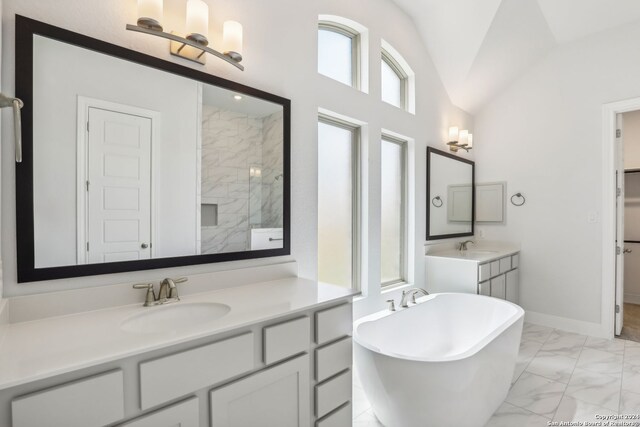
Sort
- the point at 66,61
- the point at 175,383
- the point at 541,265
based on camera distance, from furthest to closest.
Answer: the point at 541,265
the point at 66,61
the point at 175,383

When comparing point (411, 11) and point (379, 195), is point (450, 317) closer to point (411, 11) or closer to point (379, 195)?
point (379, 195)

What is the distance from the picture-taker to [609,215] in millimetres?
3195

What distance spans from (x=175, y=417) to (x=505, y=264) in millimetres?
3385

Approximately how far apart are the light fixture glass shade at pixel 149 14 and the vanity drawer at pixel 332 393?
169cm

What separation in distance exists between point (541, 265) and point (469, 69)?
2258 millimetres

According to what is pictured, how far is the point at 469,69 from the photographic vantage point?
3.32 meters

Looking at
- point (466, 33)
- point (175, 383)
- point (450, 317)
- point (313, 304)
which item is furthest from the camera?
point (466, 33)

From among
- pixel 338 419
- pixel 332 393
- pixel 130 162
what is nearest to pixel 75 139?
pixel 130 162

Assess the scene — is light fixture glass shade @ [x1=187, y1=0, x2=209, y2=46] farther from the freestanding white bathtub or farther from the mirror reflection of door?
the freestanding white bathtub

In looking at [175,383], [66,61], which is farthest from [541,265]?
[66,61]

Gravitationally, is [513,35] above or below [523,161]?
above

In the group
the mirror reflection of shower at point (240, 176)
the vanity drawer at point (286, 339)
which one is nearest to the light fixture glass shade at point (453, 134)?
the mirror reflection of shower at point (240, 176)

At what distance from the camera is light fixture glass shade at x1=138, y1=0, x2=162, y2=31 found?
1.37 m

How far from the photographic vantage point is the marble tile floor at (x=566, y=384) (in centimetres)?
200
